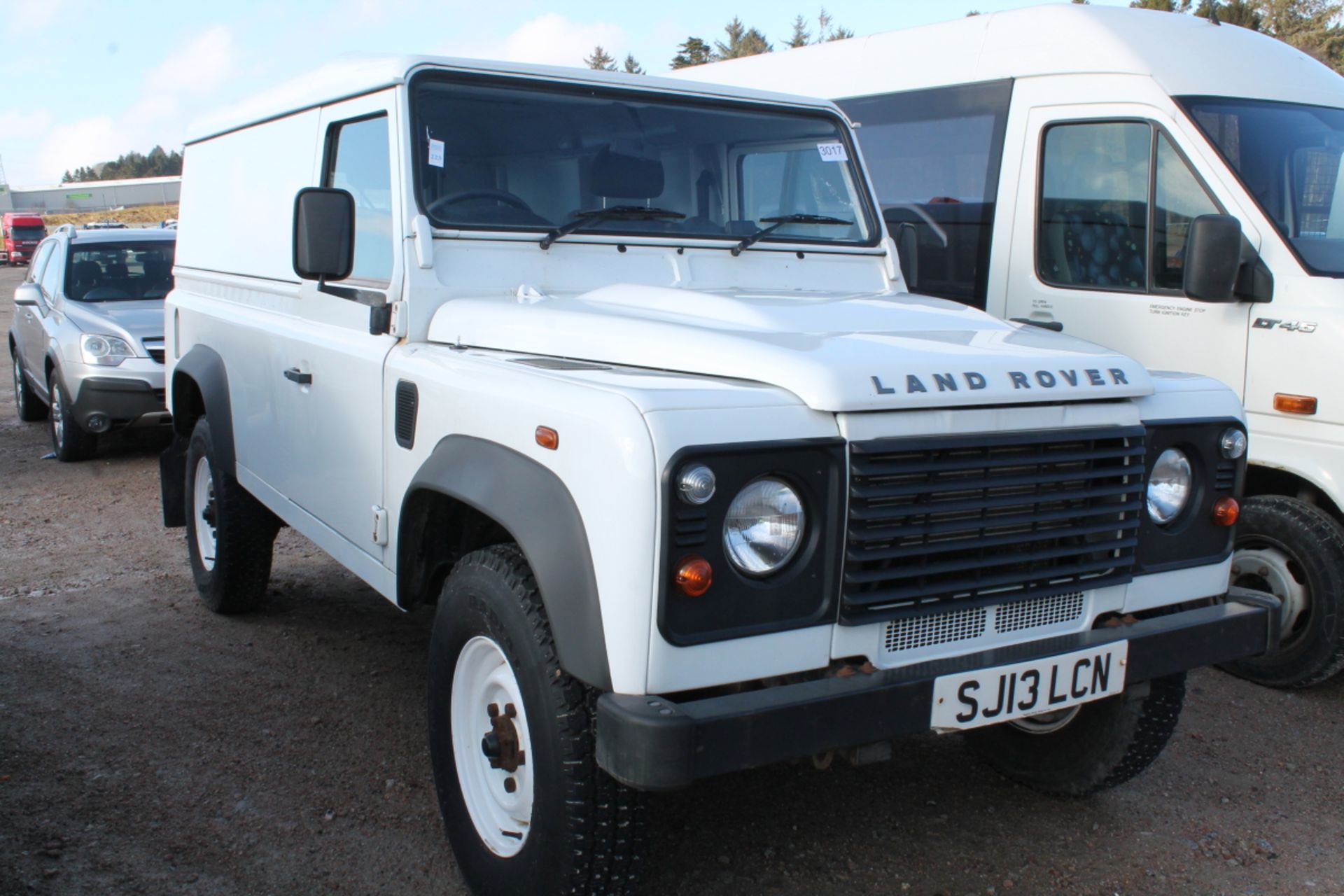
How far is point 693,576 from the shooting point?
7.18ft

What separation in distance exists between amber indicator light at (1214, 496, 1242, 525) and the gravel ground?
98 cm

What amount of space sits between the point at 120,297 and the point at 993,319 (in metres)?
7.98

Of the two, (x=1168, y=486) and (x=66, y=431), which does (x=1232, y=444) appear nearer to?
(x=1168, y=486)

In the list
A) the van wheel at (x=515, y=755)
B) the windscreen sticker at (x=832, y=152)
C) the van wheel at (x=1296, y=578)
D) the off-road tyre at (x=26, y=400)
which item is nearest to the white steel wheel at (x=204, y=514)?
the van wheel at (x=515, y=755)

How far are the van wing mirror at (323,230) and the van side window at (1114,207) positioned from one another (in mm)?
3096

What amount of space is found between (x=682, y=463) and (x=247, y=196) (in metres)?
3.27

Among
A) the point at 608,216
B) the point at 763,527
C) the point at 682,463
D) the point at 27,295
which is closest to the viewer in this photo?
the point at 682,463

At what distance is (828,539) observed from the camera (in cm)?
231

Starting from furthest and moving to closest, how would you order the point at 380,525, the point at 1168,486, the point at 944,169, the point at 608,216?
1. the point at 944,169
2. the point at 608,216
3. the point at 380,525
4. the point at 1168,486

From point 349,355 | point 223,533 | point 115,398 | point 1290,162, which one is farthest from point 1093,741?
point 115,398

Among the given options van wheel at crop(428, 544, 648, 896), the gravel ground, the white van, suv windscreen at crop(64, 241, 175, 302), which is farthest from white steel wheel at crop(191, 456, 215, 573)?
suv windscreen at crop(64, 241, 175, 302)

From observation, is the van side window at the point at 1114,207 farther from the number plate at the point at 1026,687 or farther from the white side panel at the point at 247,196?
the white side panel at the point at 247,196

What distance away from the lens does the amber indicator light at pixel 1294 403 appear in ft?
13.7

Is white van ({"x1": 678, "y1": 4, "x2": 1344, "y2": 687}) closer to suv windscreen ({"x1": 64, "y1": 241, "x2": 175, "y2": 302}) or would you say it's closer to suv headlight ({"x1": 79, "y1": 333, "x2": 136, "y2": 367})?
suv headlight ({"x1": 79, "y1": 333, "x2": 136, "y2": 367})
